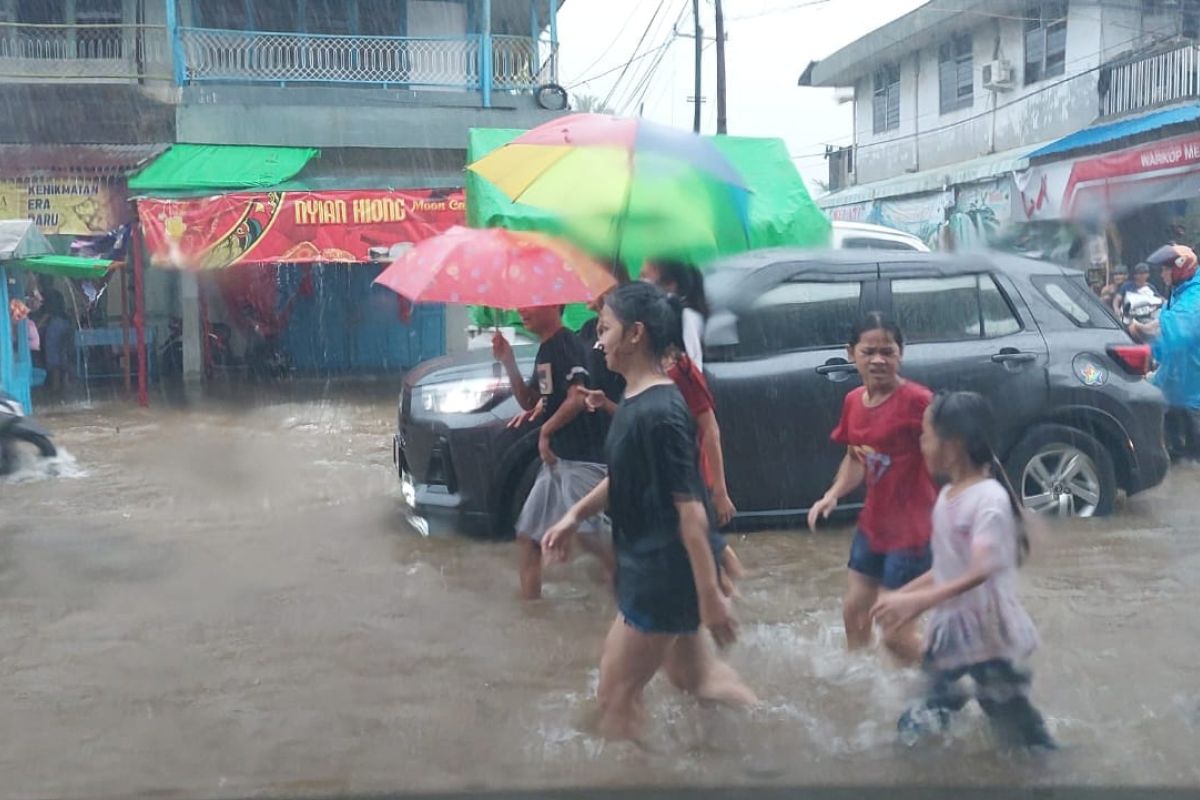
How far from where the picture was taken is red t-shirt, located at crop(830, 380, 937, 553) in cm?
422

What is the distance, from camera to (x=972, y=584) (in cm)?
351

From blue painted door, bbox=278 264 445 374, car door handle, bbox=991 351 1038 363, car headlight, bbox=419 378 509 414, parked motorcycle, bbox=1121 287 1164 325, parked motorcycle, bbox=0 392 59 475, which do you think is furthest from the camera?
blue painted door, bbox=278 264 445 374

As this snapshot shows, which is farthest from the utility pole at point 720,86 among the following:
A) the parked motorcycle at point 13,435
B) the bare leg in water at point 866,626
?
the bare leg in water at point 866,626

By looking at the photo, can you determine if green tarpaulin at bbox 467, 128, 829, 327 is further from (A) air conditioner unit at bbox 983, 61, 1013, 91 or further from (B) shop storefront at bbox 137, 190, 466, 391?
(A) air conditioner unit at bbox 983, 61, 1013, 91

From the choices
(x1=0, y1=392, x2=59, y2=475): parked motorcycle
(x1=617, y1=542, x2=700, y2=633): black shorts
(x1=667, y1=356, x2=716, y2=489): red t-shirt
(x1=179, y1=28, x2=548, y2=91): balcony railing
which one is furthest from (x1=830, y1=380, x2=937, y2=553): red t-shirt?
(x1=179, y1=28, x2=548, y2=91): balcony railing

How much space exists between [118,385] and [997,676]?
55.6 ft

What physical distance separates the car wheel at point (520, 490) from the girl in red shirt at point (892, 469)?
2696mm

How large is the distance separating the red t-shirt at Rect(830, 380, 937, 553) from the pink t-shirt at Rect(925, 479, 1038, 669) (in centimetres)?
50

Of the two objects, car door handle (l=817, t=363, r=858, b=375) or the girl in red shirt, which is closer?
the girl in red shirt

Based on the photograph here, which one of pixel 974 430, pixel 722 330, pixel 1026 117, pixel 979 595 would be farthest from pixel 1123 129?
pixel 979 595

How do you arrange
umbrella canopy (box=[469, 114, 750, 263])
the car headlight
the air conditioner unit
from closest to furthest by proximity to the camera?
umbrella canopy (box=[469, 114, 750, 263]) < the car headlight < the air conditioner unit

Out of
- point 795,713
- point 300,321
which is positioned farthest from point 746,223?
point 300,321

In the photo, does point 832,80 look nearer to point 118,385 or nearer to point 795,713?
point 118,385

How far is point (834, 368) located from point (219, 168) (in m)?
12.7
